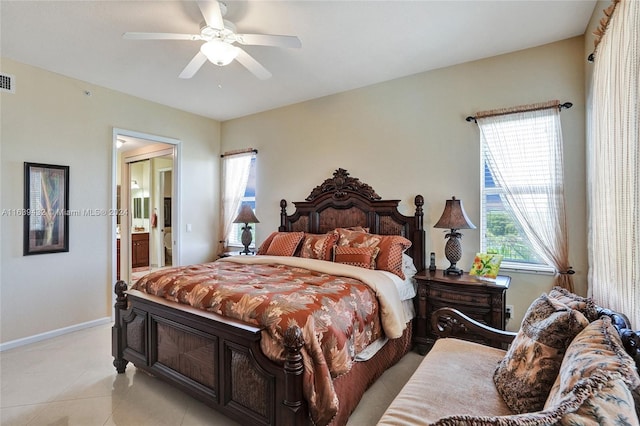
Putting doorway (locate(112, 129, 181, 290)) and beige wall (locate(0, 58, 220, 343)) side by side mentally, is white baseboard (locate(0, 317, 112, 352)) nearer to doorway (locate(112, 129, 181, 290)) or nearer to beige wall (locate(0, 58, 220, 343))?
beige wall (locate(0, 58, 220, 343))

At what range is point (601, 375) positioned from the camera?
768 mm

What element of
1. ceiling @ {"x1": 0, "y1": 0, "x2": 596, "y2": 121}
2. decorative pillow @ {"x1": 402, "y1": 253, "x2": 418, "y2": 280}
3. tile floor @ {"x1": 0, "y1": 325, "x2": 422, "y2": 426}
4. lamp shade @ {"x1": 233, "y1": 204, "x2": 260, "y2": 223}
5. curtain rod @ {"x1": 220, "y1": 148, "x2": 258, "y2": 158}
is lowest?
tile floor @ {"x1": 0, "y1": 325, "x2": 422, "y2": 426}

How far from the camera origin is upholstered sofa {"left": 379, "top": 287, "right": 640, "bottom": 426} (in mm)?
700

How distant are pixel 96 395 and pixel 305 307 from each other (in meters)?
1.82

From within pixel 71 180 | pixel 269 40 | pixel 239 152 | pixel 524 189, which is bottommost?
pixel 524 189

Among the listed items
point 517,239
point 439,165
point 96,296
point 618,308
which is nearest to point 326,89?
point 439,165

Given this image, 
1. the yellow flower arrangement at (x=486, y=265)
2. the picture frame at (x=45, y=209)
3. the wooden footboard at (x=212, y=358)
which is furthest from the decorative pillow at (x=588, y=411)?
the picture frame at (x=45, y=209)

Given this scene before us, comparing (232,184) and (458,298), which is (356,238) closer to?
(458,298)

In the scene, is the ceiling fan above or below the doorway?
above

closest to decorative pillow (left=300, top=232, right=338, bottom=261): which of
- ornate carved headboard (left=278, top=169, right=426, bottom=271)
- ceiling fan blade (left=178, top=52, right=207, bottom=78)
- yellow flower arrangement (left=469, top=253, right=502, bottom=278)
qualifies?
ornate carved headboard (left=278, top=169, right=426, bottom=271)

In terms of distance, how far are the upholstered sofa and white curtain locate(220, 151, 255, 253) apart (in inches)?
152

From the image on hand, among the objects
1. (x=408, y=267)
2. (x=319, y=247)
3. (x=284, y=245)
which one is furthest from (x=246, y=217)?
(x=408, y=267)

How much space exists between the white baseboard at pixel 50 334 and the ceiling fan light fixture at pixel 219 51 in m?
3.39

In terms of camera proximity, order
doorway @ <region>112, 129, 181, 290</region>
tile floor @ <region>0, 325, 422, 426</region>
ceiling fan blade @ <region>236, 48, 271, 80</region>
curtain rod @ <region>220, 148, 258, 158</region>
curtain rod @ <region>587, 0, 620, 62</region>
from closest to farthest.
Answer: curtain rod @ <region>587, 0, 620, 62</region>, tile floor @ <region>0, 325, 422, 426</region>, ceiling fan blade @ <region>236, 48, 271, 80</region>, doorway @ <region>112, 129, 181, 290</region>, curtain rod @ <region>220, 148, 258, 158</region>
